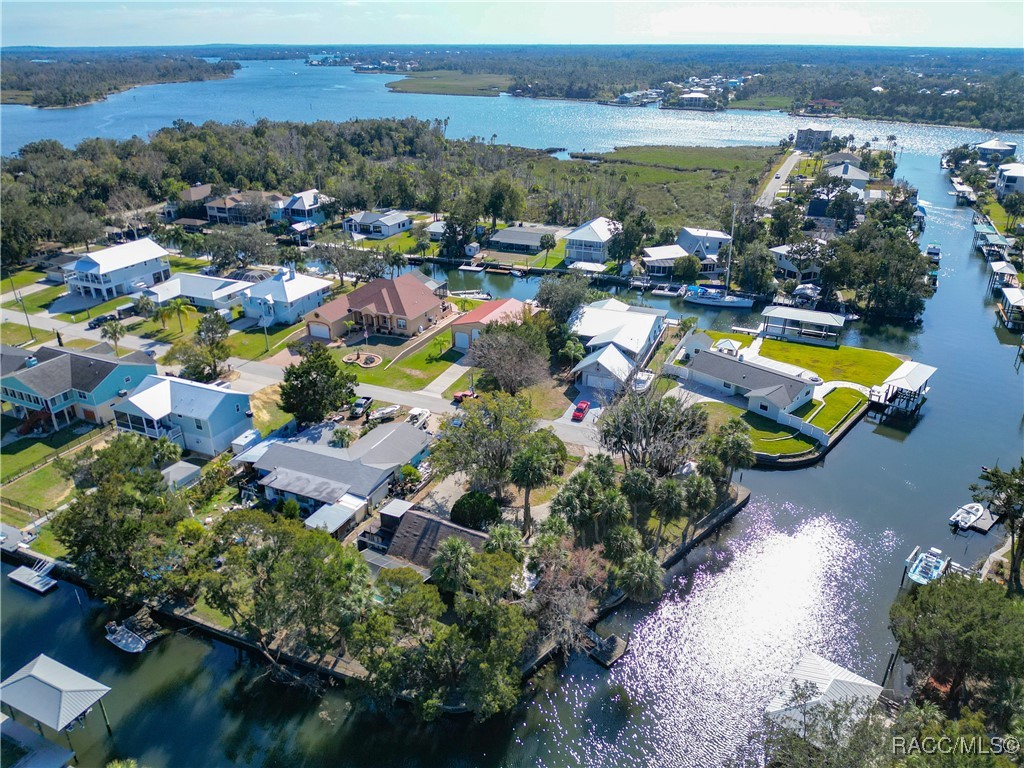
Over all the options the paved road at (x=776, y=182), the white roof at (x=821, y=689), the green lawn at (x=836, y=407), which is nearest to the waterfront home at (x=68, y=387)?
the white roof at (x=821, y=689)

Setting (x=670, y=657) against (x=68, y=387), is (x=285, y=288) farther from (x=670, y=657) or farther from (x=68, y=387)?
(x=670, y=657)

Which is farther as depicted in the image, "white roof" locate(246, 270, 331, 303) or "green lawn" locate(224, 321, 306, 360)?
"white roof" locate(246, 270, 331, 303)

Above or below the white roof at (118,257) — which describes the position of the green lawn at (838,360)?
below

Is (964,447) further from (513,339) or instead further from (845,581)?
(513,339)

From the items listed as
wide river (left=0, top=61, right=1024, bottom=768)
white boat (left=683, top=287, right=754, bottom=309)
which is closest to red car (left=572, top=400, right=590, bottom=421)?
wide river (left=0, top=61, right=1024, bottom=768)

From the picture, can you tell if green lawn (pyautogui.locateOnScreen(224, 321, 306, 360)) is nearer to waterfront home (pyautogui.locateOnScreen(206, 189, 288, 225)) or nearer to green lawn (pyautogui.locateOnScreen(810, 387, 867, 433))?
waterfront home (pyautogui.locateOnScreen(206, 189, 288, 225))

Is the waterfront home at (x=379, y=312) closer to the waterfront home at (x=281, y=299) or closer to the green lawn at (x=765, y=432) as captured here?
the waterfront home at (x=281, y=299)

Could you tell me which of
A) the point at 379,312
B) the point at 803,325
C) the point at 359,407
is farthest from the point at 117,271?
the point at 803,325
